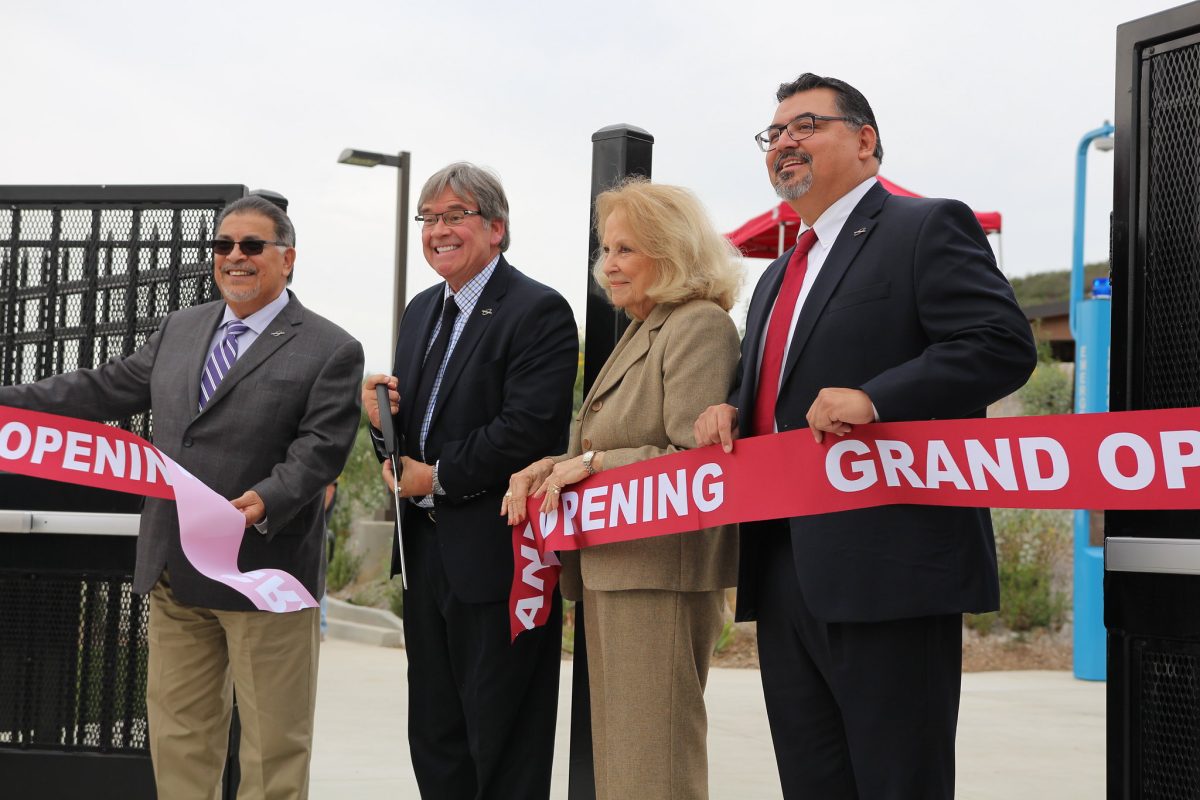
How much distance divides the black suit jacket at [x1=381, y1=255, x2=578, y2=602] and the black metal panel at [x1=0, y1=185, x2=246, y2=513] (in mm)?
1320

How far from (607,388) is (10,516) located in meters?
2.58

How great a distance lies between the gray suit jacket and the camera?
157 inches

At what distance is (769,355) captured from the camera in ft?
10.5

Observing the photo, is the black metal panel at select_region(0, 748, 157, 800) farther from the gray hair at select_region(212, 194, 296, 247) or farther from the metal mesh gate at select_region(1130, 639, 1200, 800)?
the metal mesh gate at select_region(1130, 639, 1200, 800)

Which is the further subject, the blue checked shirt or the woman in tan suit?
the blue checked shirt

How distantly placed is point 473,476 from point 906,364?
1.51 metres

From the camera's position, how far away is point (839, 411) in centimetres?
280

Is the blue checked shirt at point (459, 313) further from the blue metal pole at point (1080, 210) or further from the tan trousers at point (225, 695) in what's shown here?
the blue metal pole at point (1080, 210)

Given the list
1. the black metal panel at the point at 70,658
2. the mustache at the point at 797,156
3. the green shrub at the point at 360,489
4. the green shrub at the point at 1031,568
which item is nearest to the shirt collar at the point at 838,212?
the mustache at the point at 797,156

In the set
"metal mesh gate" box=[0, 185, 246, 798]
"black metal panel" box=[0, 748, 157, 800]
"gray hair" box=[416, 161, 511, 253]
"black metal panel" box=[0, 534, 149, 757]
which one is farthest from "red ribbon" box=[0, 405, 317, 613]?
"black metal panel" box=[0, 748, 157, 800]

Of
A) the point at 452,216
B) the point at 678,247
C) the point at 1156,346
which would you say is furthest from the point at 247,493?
the point at 1156,346

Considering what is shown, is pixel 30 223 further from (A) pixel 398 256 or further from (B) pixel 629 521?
(A) pixel 398 256

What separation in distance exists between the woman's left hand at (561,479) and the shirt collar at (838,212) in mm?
932

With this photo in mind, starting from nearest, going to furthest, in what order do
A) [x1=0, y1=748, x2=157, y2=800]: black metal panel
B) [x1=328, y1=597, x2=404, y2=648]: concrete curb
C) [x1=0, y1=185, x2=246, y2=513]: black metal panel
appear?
[x1=0, y1=748, x2=157, y2=800]: black metal panel → [x1=0, y1=185, x2=246, y2=513]: black metal panel → [x1=328, y1=597, x2=404, y2=648]: concrete curb
